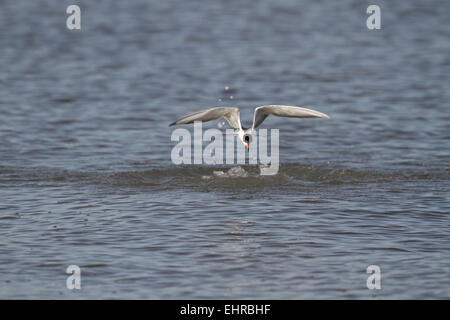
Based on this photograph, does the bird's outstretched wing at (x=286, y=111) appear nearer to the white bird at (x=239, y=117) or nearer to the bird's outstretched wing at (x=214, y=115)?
the white bird at (x=239, y=117)

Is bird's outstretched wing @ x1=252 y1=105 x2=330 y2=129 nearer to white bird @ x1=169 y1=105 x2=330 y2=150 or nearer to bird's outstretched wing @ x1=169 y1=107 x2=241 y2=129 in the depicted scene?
white bird @ x1=169 y1=105 x2=330 y2=150

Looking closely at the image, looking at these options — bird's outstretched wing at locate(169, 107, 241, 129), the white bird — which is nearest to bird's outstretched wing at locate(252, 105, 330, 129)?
the white bird

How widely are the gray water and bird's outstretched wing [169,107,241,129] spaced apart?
1096 mm

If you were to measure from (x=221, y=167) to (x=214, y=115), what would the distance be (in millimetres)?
2358

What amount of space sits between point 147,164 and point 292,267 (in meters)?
4.47

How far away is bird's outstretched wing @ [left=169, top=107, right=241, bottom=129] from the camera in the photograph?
8.28m

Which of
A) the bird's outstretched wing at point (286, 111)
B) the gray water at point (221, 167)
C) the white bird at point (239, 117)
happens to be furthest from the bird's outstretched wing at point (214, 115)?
the gray water at point (221, 167)

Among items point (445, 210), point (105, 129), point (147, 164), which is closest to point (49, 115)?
point (105, 129)

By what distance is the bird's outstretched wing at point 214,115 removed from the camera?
27.2 ft

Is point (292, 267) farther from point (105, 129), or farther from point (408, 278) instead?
point (105, 129)

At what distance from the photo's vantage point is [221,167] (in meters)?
10.7

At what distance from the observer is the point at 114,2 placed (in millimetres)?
28281

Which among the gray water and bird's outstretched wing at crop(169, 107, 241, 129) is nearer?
the gray water

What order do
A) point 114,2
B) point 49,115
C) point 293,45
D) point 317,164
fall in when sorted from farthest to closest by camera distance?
point 114,2, point 293,45, point 49,115, point 317,164
